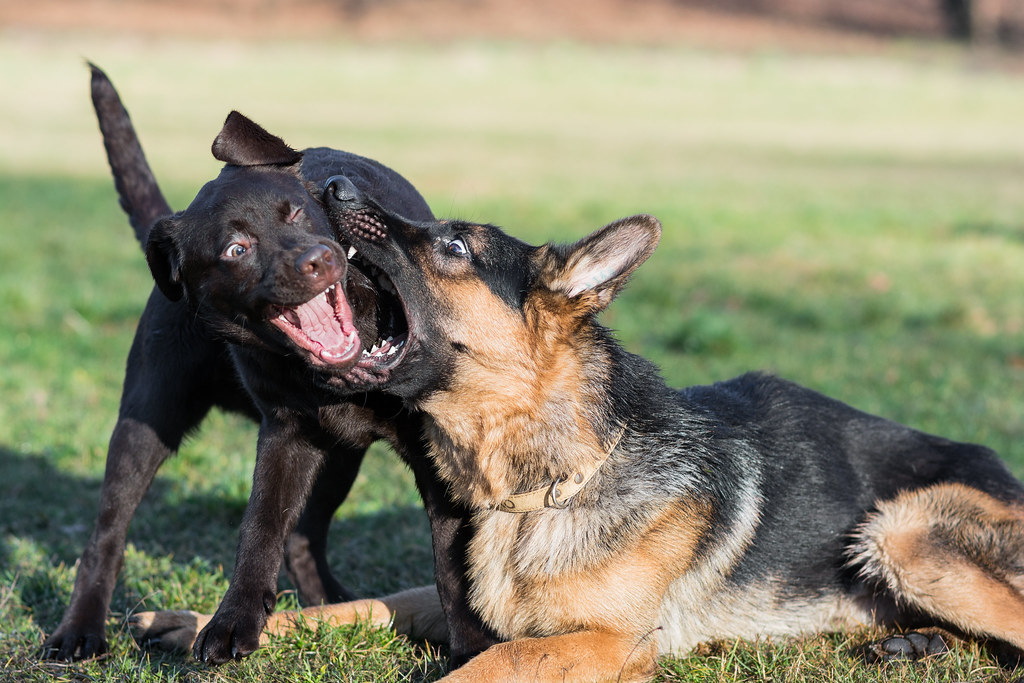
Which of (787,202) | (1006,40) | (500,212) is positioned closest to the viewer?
(500,212)

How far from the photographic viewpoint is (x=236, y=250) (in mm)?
4359

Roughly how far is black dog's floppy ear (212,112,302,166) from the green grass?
2076mm

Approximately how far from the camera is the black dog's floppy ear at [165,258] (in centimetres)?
450

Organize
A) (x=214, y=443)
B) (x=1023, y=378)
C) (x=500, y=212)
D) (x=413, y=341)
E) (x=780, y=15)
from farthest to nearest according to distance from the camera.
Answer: (x=780, y=15), (x=500, y=212), (x=1023, y=378), (x=214, y=443), (x=413, y=341)

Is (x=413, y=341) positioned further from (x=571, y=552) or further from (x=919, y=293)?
(x=919, y=293)

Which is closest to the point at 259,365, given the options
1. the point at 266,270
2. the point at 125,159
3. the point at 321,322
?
the point at 321,322

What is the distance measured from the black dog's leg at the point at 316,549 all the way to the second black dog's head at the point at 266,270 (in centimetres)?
111

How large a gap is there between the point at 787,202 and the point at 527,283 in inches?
571

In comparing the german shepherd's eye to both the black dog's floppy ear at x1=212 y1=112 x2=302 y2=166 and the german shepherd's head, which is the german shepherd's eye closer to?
the german shepherd's head

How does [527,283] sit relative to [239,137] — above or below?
below

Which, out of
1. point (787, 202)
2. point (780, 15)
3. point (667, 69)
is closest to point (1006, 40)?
point (780, 15)

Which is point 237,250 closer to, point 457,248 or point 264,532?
point 457,248

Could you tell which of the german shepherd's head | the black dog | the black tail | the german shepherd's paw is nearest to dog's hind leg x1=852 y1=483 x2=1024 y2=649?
the german shepherd's head

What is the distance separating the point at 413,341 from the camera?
4.28 m
